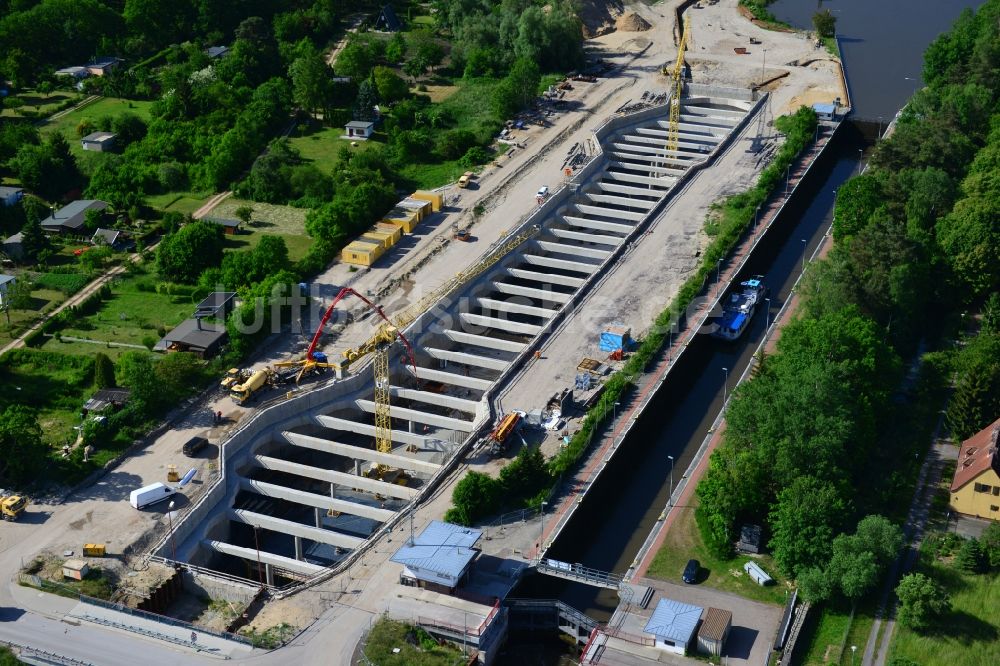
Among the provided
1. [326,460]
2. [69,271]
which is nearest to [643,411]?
[326,460]

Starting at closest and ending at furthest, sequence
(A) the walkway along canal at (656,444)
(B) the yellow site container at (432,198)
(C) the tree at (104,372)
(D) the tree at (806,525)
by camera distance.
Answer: (D) the tree at (806,525) < (A) the walkway along canal at (656,444) < (C) the tree at (104,372) < (B) the yellow site container at (432,198)

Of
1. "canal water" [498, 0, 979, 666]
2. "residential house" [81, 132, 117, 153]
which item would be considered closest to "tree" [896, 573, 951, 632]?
"canal water" [498, 0, 979, 666]

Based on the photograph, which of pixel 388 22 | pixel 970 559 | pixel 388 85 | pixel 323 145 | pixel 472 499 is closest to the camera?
pixel 970 559

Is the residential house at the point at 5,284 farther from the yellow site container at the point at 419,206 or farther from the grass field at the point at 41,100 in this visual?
the grass field at the point at 41,100

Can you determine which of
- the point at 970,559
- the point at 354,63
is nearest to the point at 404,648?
the point at 970,559

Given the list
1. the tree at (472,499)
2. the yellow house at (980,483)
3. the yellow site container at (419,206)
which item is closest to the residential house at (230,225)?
the yellow site container at (419,206)

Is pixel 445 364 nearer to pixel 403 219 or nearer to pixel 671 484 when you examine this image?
pixel 403 219
